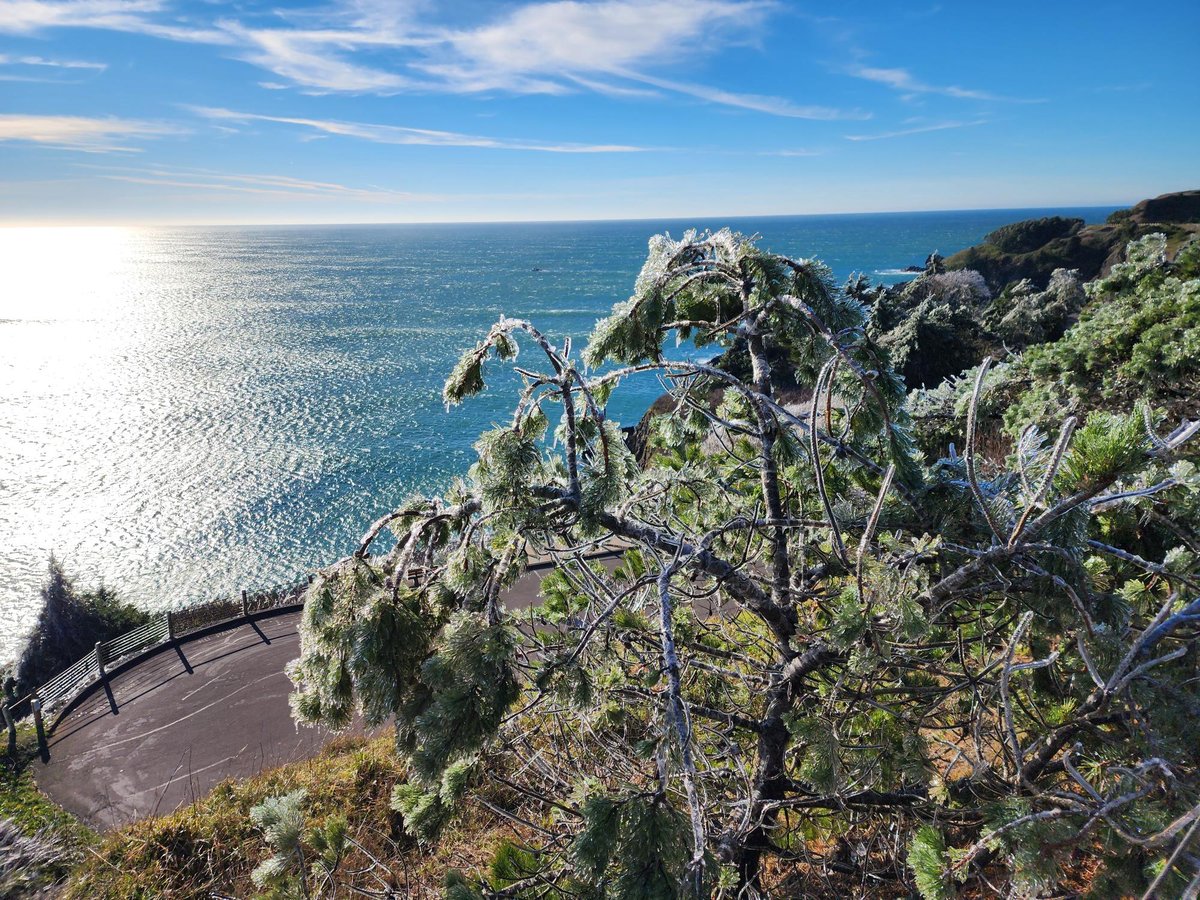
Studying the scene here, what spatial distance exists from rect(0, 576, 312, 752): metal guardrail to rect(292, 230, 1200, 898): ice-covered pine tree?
10.5m

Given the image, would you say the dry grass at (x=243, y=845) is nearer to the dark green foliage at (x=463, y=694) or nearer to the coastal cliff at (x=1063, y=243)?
the dark green foliage at (x=463, y=694)

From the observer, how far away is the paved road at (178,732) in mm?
10172

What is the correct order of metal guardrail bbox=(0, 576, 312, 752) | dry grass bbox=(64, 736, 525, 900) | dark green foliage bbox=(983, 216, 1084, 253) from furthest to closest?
dark green foliage bbox=(983, 216, 1084, 253), metal guardrail bbox=(0, 576, 312, 752), dry grass bbox=(64, 736, 525, 900)

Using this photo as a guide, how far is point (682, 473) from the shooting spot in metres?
3.78

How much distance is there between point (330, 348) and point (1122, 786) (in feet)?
217

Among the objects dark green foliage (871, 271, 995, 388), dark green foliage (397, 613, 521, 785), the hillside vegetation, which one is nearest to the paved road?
the hillside vegetation

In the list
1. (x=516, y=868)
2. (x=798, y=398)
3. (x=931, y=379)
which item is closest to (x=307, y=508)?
(x=798, y=398)

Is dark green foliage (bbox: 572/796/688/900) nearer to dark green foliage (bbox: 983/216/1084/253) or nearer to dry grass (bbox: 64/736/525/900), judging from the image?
dry grass (bbox: 64/736/525/900)

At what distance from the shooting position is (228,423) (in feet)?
137

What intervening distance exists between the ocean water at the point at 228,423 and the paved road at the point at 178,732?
777cm

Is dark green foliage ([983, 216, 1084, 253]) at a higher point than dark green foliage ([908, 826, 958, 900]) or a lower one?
higher

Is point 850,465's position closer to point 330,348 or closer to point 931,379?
point 931,379

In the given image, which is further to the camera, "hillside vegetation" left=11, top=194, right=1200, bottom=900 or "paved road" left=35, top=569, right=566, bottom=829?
"paved road" left=35, top=569, right=566, bottom=829

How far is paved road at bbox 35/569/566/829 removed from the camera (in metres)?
10.2
